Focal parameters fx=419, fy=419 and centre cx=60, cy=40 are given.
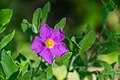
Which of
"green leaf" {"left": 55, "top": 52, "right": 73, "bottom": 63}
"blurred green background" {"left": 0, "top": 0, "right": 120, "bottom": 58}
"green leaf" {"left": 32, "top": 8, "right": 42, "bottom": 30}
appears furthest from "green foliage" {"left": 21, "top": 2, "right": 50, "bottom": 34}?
"blurred green background" {"left": 0, "top": 0, "right": 120, "bottom": 58}

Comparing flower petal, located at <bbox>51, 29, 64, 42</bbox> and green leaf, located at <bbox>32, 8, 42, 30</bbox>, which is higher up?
green leaf, located at <bbox>32, 8, 42, 30</bbox>

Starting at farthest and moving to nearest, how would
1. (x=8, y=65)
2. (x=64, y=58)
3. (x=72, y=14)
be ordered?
(x=72, y=14) → (x=64, y=58) → (x=8, y=65)

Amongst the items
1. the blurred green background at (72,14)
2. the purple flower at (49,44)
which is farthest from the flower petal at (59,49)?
the blurred green background at (72,14)

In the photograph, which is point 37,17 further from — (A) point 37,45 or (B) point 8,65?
(B) point 8,65

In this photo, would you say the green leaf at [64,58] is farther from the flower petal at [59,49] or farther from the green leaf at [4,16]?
the green leaf at [4,16]

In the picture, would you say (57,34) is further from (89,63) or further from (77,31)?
(77,31)

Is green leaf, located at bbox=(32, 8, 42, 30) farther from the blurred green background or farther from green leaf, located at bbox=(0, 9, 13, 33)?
the blurred green background

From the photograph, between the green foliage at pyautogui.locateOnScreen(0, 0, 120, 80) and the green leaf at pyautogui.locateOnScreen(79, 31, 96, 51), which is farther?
the green leaf at pyautogui.locateOnScreen(79, 31, 96, 51)

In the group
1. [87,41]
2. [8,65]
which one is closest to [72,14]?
[87,41]
